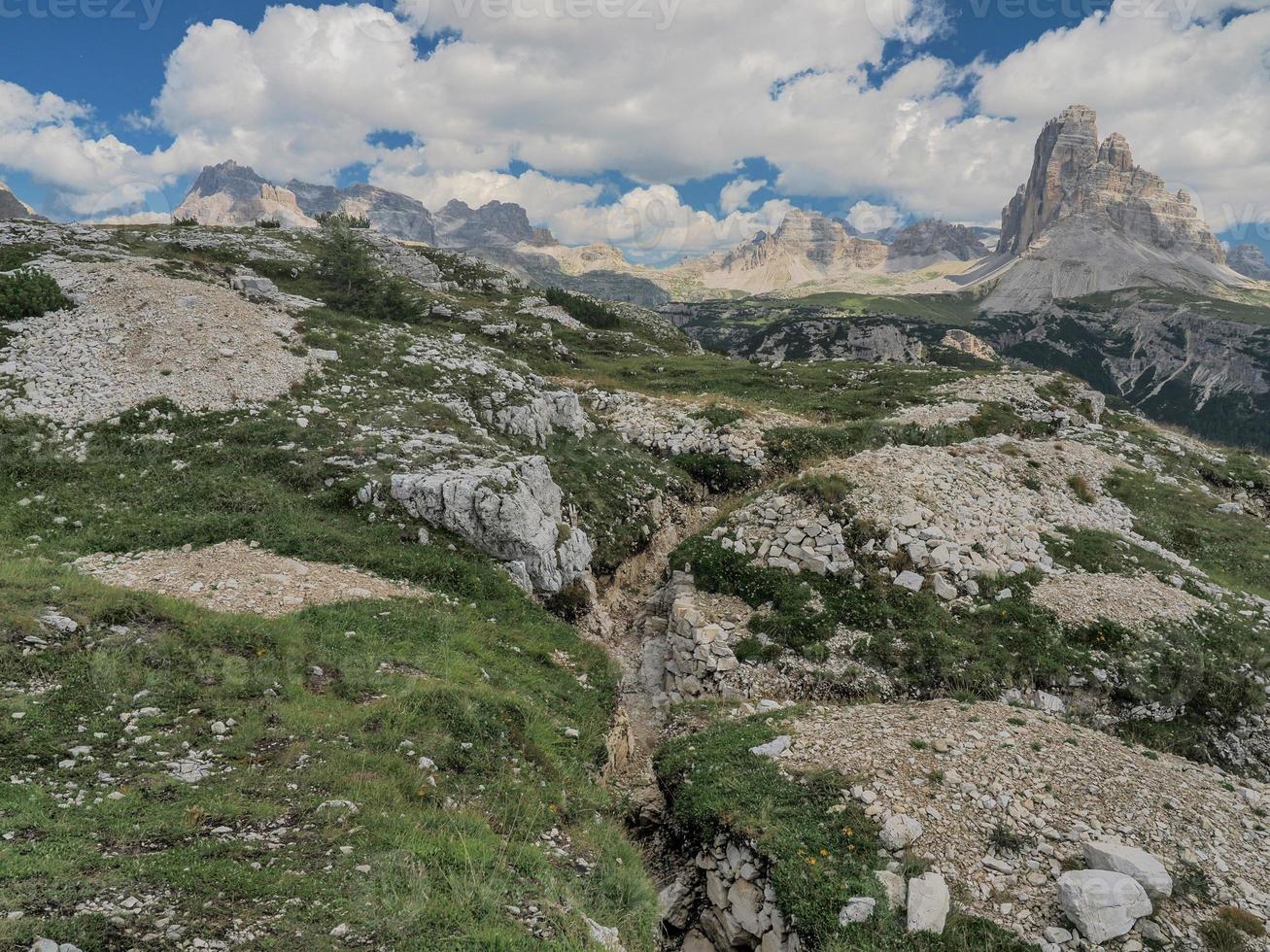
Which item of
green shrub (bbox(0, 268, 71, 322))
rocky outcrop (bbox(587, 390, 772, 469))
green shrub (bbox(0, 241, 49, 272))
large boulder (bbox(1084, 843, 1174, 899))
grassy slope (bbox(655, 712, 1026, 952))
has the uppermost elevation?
green shrub (bbox(0, 241, 49, 272))

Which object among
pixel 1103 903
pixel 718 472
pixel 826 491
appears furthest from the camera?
pixel 718 472

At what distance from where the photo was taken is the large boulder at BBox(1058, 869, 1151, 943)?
37.2 ft

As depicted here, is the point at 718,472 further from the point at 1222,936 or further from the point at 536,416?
the point at 1222,936

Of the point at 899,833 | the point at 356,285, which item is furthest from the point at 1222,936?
the point at 356,285

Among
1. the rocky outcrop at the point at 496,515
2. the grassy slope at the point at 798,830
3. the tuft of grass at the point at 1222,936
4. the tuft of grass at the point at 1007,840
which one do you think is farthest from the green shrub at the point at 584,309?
the tuft of grass at the point at 1222,936

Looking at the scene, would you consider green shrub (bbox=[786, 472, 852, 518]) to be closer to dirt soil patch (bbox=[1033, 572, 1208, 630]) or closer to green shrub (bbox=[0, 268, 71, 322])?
dirt soil patch (bbox=[1033, 572, 1208, 630])

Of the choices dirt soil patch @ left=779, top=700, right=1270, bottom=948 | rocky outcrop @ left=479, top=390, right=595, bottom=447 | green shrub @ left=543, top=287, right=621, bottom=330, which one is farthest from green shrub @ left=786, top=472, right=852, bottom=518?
green shrub @ left=543, top=287, right=621, bottom=330

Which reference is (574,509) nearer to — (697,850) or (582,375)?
(697,850)

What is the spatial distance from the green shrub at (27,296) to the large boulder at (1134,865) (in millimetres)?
49625

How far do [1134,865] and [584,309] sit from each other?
87.5 meters

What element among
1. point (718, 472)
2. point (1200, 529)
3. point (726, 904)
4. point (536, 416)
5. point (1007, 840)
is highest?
point (536, 416)

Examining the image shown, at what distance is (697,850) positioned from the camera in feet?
49.1

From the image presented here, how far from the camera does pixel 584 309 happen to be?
90.2 metres

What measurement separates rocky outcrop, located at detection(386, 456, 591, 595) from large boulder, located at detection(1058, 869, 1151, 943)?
18.2m
